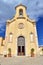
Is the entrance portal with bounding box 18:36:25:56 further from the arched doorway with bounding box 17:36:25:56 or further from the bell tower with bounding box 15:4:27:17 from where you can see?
the bell tower with bounding box 15:4:27:17

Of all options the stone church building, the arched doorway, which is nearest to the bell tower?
the stone church building

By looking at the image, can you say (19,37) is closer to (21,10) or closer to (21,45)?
(21,45)

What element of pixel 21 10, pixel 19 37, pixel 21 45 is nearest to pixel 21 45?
pixel 21 45

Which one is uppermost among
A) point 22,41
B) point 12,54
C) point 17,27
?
point 17,27

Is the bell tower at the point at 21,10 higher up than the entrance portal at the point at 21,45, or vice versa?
the bell tower at the point at 21,10

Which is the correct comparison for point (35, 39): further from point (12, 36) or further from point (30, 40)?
point (12, 36)

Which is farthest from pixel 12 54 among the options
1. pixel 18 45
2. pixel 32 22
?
pixel 32 22

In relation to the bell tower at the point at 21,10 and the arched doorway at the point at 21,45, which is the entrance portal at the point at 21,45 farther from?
the bell tower at the point at 21,10

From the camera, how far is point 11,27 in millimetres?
34875

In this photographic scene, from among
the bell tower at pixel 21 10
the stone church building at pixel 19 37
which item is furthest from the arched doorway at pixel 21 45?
the bell tower at pixel 21 10

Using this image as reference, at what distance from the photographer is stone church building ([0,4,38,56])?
108 feet

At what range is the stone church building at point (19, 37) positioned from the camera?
32844 mm

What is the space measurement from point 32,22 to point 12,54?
7.91 m

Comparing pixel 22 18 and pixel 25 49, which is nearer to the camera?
pixel 25 49
